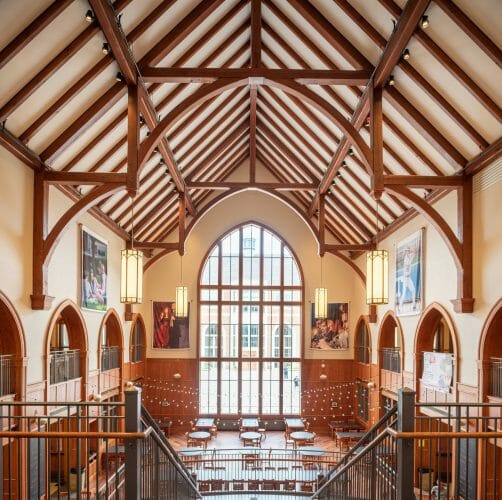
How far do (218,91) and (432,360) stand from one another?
799cm

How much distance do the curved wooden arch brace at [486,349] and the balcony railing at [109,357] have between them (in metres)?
10.4

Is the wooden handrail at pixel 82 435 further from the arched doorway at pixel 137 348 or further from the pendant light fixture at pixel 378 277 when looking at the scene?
the arched doorway at pixel 137 348

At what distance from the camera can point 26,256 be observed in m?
10.9

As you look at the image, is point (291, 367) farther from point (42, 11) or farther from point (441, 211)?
point (42, 11)

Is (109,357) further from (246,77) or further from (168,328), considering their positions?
(246,77)

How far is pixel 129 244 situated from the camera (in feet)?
64.2

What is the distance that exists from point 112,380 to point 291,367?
24.7ft

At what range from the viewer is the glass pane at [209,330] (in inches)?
891

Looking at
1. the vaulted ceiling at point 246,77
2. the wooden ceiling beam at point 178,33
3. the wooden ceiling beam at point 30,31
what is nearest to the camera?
the wooden ceiling beam at point 30,31

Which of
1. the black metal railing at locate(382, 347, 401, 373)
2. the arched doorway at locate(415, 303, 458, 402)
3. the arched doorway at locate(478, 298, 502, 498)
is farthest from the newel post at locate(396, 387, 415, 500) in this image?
the black metal railing at locate(382, 347, 401, 373)

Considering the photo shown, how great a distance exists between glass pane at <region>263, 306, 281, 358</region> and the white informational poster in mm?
8963

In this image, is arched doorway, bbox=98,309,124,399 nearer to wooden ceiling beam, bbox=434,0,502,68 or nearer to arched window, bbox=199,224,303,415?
arched window, bbox=199,224,303,415

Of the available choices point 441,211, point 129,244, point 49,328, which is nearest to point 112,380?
point 129,244

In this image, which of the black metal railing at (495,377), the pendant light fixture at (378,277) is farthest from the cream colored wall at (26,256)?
the black metal railing at (495,377)
